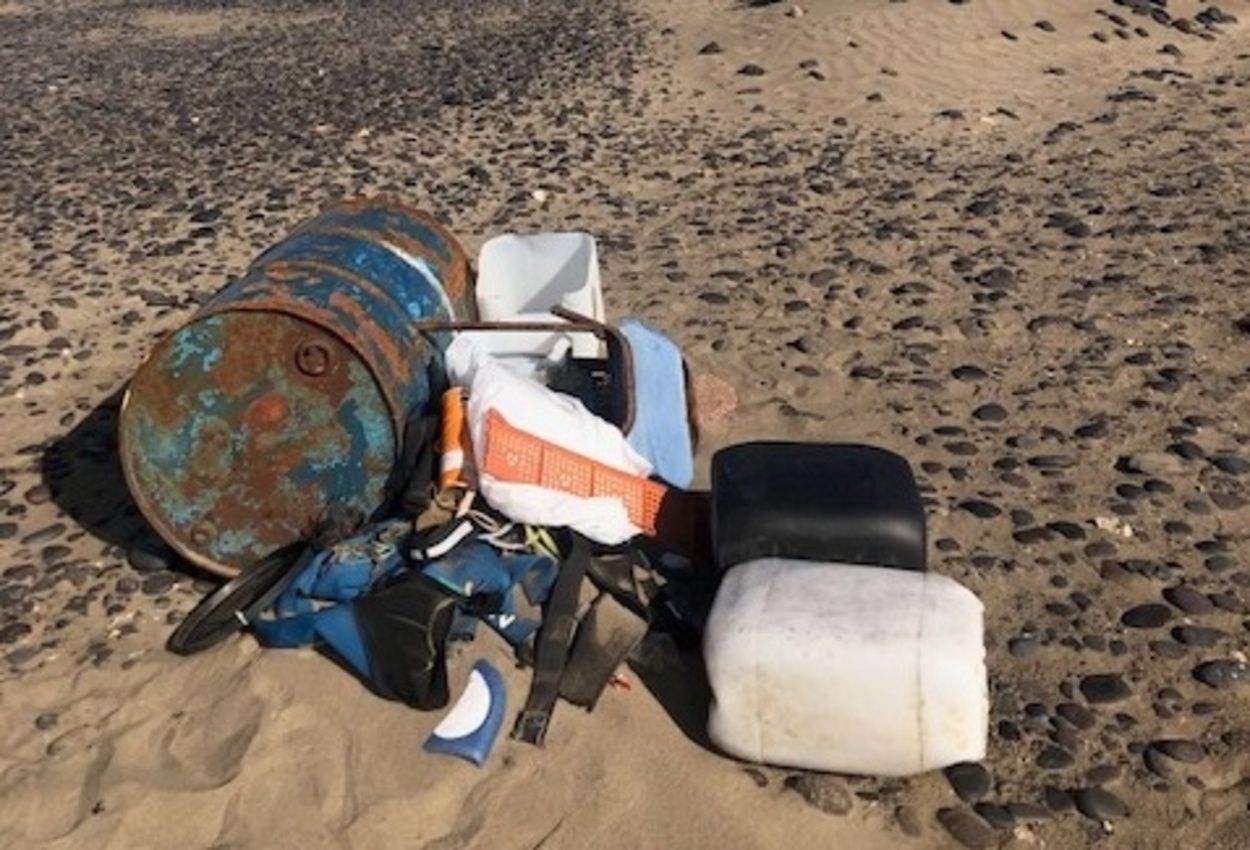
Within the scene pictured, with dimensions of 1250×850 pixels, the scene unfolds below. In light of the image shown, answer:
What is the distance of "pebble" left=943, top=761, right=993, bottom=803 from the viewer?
146 inches

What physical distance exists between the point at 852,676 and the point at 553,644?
1.03m

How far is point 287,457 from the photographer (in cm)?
457

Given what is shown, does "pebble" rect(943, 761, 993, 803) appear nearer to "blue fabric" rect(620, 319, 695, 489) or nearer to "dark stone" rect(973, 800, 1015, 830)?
"dark stone" rect(973, 800, 1015, 830)

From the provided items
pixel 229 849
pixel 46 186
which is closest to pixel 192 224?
pixel 46 186

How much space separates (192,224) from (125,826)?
556 cm

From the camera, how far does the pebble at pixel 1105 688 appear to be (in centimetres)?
402

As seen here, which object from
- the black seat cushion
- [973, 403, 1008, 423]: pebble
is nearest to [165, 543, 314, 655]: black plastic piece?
the black seat cushion

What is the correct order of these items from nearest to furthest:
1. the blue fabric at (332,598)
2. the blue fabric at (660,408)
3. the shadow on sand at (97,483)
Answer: the blue fabric at (332,598)
the blue fabric at (660,408)
the shadow on sand at (97,483)

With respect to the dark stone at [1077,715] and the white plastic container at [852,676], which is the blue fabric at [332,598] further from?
the dark stone at [1077,715]

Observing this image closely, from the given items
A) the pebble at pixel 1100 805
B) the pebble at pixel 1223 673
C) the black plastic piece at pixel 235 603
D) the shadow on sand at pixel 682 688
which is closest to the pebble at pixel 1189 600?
the pebble at pixel 1223 673

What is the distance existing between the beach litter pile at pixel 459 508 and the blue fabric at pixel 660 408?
0.01 meters

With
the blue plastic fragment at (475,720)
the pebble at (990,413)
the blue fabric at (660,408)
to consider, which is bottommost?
the pebble at (990,413)

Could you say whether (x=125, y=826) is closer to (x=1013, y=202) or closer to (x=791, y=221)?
(x=791, y=221)

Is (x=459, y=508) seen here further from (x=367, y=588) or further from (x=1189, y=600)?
(x=1189, y=600)
